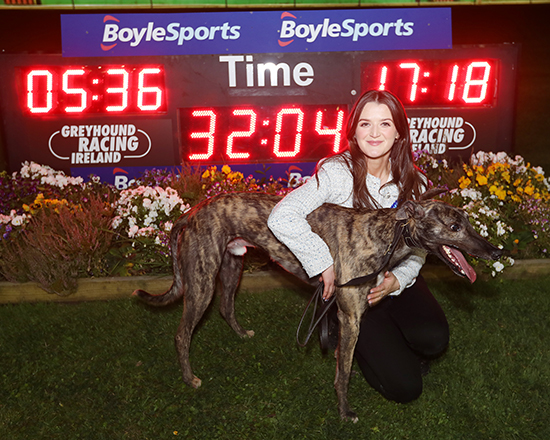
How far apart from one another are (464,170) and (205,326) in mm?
3835

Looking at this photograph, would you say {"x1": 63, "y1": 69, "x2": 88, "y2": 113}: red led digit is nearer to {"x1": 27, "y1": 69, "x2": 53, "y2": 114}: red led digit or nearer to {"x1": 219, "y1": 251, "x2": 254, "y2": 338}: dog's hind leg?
{"x1": 27, "y1": 69, "x2": 53, "y2": 114}: red led digit

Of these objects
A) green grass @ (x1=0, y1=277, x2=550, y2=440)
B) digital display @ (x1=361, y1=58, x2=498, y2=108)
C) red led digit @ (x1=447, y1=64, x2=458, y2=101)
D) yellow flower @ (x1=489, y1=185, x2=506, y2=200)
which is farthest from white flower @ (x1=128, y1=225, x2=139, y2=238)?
red led digit @ (x1=447, y1=64, x2=458, y2=101)

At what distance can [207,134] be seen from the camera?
577cm

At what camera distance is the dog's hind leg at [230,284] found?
12.4ft

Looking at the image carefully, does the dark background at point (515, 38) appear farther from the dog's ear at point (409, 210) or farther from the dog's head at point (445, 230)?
the dog's ear at point (409, 210)

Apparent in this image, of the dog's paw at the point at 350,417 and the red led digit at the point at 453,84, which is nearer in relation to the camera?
the dog's paw at the point at 350,417

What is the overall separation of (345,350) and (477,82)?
4.65 m

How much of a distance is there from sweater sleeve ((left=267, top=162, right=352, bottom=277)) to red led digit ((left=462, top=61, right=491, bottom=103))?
3.95 metres

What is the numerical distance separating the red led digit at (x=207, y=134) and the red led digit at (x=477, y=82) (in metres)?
3.39

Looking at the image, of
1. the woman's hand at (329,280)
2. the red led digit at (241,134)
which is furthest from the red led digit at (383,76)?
the woman's hand at (329,280)

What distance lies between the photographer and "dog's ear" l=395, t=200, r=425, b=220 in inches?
94.8

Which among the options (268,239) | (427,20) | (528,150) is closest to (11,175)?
(268,239)

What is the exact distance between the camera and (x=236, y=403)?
10.2 ft

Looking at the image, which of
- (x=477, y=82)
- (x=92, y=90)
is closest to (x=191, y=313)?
(x=92, y=90)
